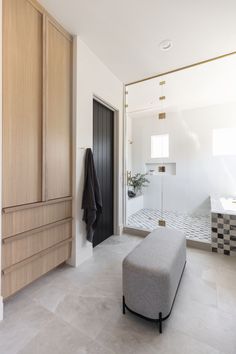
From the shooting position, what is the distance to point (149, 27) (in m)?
1.91

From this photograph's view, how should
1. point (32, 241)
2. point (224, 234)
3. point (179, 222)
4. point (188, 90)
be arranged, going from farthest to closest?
point (179, 222) < point (188, 90) < point (224, 234) < point (32, 241)

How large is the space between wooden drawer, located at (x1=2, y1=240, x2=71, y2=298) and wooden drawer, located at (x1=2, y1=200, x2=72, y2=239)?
0.98 feet

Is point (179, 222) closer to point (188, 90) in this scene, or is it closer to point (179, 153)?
point (179, 153)

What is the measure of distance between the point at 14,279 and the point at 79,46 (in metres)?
2.58

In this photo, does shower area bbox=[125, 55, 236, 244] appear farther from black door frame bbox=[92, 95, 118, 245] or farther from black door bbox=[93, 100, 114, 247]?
black door bbox=[93, 100, 114, 247]

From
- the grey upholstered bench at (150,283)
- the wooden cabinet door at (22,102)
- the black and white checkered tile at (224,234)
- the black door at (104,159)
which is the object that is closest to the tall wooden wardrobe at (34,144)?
the wooden cabinet door at (22,102)

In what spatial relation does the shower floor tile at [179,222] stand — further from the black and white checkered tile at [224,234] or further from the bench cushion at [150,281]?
the bench cushion at [150,281]

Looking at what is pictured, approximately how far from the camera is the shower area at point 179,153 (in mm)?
3572

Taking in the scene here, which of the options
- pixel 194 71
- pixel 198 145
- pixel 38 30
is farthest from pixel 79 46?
pixel 198 145

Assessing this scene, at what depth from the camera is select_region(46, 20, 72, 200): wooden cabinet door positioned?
1782 mm

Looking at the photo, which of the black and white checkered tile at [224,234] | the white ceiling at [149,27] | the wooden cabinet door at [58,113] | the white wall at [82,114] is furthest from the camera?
the black and white checkered tile at [224,234]

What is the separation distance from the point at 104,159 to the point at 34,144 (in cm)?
130

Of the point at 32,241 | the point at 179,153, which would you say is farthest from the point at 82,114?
the point at 179,153

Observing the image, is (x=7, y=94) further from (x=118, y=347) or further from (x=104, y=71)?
(x=118, y=347)
